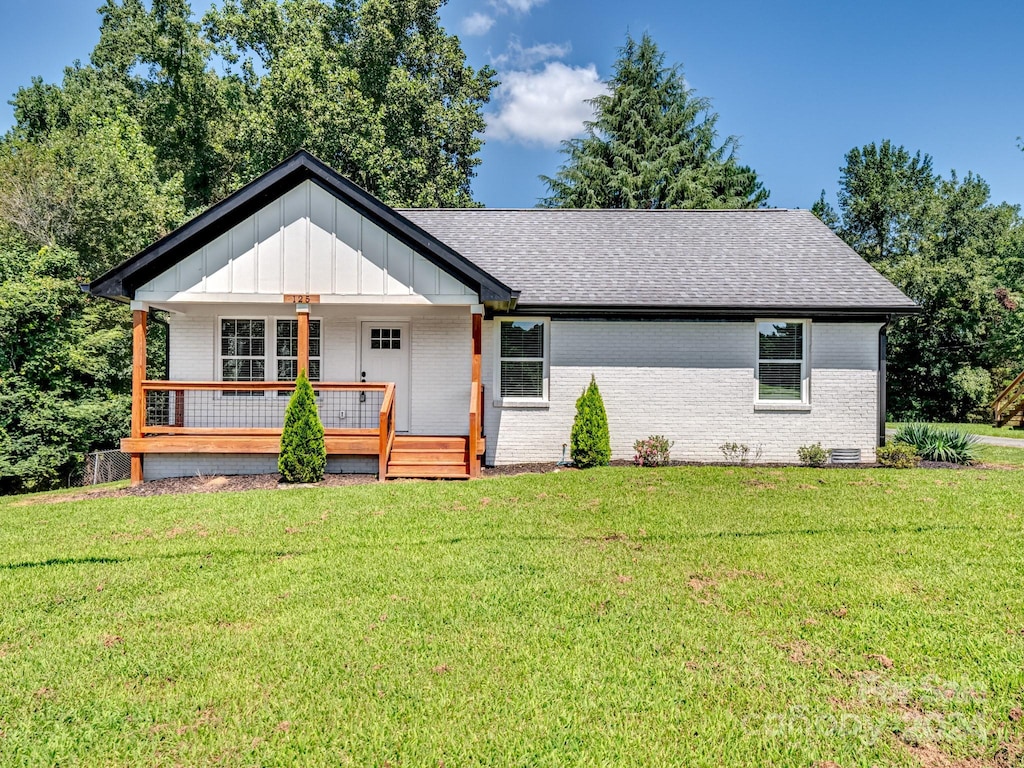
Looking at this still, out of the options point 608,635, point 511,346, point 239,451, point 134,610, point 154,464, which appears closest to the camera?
point 608,635

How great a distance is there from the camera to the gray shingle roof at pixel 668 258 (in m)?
11.1

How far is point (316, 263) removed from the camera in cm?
991

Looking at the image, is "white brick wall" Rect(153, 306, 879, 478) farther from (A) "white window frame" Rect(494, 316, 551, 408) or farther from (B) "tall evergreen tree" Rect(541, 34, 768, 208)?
(B) "tall evergreen tree" Rect(541, 34, 768, 208)

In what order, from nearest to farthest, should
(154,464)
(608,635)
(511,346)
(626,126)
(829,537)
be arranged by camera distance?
1. (608,635)
2. (829,537)
3. (154,464)
4. (511,346)
5. (626,126)

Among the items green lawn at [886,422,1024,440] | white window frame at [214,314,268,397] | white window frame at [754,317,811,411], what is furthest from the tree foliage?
white window frame at [214,314,268,397]

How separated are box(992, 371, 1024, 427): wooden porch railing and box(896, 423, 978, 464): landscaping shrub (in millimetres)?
13157

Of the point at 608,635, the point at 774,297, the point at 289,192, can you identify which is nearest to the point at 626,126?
the point at 774,297

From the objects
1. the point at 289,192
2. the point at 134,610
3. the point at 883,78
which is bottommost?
the point at 134,610

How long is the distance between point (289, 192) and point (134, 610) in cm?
760

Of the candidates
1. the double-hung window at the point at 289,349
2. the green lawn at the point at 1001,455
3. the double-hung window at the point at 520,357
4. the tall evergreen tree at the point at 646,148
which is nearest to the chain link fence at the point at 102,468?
the double-hung window at the point at 289,349

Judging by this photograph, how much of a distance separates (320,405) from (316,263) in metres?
2.88

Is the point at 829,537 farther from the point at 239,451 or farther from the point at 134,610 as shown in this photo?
the point at 239,451

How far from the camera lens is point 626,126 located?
1077 inches

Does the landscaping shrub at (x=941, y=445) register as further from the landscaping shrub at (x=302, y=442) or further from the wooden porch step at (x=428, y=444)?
the landscaping shrub at (x=302, y=442)
